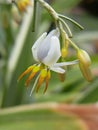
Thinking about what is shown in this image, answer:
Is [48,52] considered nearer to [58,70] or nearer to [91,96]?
[58,70]

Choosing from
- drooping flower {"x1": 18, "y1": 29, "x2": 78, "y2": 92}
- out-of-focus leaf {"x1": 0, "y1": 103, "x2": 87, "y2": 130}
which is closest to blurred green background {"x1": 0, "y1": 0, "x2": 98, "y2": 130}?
out-of-focus leaf {"x1": 0, "y1": 103, "x2": 87, "y2": 130}

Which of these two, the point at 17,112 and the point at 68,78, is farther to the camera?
the point at 68,78

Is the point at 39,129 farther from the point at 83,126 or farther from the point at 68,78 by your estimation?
the point at 68,78

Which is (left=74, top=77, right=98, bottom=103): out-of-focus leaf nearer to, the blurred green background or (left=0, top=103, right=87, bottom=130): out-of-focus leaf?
the blurred green background

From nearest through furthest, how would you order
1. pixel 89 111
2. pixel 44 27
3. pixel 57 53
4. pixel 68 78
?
pixel 57 53 → pixel 89 111 → pixel 68 78 → pixel 44 27

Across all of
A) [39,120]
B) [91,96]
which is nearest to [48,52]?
[39,120]

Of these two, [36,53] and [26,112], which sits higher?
[36,53]

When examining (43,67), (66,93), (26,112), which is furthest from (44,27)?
(43,67)

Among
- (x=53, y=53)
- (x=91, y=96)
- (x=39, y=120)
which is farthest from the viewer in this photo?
(x=91, y=96)
